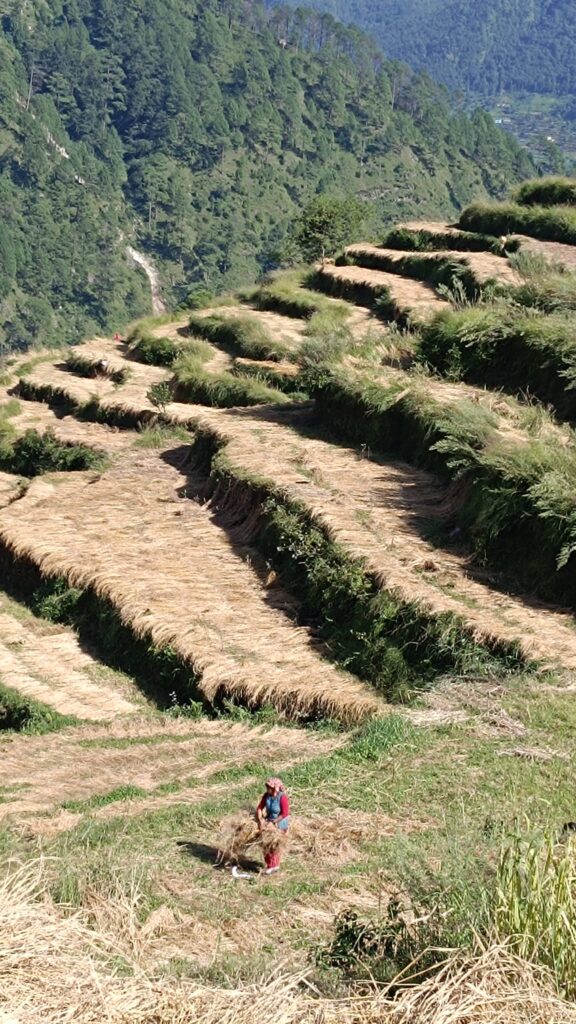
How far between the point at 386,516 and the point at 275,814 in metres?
6.70

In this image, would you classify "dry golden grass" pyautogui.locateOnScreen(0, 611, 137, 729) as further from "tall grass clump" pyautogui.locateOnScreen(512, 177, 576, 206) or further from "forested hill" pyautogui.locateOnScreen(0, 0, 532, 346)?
"forested hill" pyautogui.locateOnScreen(0, 0, 532, 346)

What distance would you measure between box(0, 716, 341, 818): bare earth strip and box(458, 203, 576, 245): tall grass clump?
1947 centimetres

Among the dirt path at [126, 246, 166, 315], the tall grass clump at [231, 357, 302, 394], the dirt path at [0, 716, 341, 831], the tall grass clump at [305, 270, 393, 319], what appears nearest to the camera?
the dirt path at [0, 716, 341, 831]

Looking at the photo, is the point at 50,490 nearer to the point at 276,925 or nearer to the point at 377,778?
the point at 377,778

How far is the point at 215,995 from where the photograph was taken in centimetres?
560

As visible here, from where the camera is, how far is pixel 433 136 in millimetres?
163500

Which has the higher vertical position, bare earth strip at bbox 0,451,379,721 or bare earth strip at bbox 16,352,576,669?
bare earth strip at bbox 16,352,576,669

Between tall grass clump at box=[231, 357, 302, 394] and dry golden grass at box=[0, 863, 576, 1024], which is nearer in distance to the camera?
dry golden grass at box=[0, 863, 576, 1024]

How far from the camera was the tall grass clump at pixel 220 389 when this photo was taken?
23.5 meters

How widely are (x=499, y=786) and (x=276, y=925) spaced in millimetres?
2071

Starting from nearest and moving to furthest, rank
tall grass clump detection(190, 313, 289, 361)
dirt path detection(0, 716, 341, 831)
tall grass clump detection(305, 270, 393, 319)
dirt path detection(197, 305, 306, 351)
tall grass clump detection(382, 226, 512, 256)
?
dirt path detection(0, 716, 341, 831) < tall grass clump detection(190, 313, 289, 361) < tall grass clump detection(305, 270, 393, 319) < dirt path detection(197, 305, 306, 351) < tall grass clump detection(382, 226, 512, 256)

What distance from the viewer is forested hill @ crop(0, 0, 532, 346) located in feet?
439

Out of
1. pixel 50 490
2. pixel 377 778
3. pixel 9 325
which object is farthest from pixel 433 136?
pixel 377 778

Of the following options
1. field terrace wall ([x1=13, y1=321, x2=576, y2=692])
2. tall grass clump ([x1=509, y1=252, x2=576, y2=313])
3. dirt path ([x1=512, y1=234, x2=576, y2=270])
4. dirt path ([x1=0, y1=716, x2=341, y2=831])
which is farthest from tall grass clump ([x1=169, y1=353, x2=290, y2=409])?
dirt path ([x1=0, y1=716, x2=341, y2=831])
